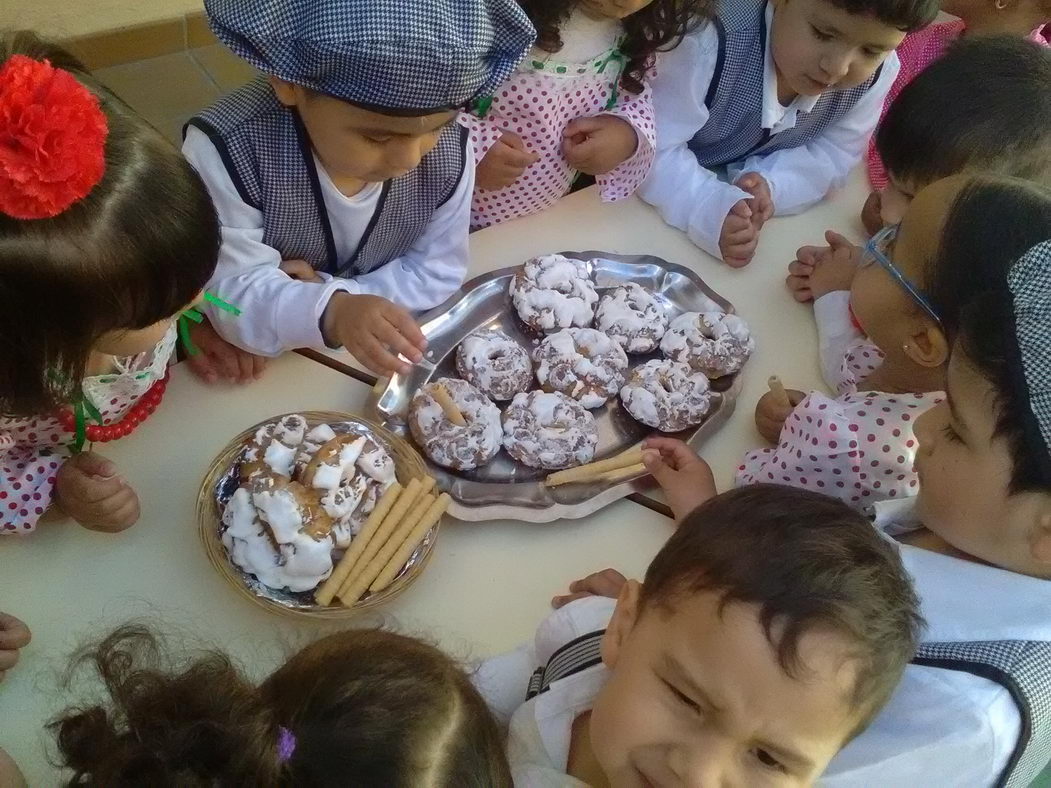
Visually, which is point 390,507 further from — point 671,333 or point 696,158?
point 696,158

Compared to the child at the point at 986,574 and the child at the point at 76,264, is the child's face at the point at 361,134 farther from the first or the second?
the child at the point at 986,574

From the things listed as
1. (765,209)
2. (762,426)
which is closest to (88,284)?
(762,426)

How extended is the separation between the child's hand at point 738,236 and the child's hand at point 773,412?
0.25 m

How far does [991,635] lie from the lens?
0.70 m

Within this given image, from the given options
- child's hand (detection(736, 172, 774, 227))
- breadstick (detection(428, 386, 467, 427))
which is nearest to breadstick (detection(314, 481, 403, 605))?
breadstick (detection(428, 386, 467, 427))

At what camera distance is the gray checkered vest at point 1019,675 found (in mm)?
664

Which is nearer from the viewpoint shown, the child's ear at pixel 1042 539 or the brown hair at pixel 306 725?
the brown hair at pixel 306 725

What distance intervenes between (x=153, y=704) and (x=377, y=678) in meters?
0.13

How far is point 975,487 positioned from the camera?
0.74m

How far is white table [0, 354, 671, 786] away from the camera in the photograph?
0.79 metres

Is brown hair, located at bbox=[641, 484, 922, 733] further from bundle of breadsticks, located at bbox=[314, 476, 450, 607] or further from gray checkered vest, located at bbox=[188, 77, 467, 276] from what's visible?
gray checkered vest, located at bbox=[188, 77, 467, 276]

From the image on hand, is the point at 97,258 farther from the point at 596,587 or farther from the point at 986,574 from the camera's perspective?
the point at 986,574

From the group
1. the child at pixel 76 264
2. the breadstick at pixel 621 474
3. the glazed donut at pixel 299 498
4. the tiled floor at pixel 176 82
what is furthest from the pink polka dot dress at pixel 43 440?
the tiled floor at pixel 176 82

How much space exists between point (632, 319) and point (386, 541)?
44cm
